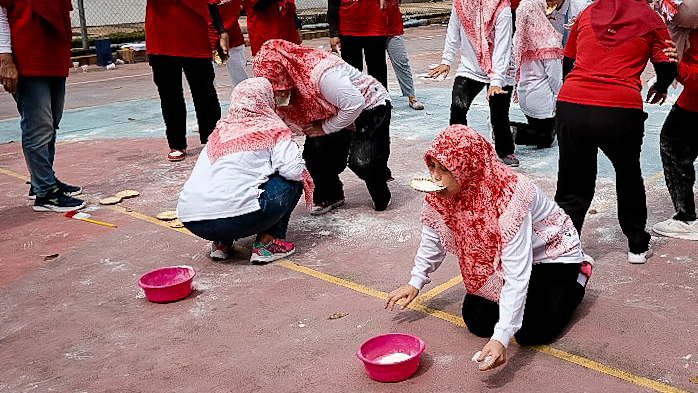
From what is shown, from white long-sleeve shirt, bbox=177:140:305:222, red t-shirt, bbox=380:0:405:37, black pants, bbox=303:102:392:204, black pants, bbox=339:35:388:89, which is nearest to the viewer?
white long-sleeve shirt, bbox=177:140:305:222

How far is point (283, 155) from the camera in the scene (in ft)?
15.4

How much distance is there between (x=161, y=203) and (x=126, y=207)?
271 mm

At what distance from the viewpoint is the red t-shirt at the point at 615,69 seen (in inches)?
160

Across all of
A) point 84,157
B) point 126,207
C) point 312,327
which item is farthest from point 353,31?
point 312,327

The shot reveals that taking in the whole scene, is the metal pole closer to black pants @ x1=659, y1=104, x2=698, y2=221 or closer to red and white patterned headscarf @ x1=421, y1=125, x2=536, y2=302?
black pants @ x1=659, y1=104, x2=698, y2=221

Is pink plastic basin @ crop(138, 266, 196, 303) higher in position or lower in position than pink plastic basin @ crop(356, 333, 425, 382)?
lower

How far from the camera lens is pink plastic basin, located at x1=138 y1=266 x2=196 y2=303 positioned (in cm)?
421

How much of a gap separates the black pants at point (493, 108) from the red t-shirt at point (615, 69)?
219 cm

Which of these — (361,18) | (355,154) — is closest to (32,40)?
(355,154)

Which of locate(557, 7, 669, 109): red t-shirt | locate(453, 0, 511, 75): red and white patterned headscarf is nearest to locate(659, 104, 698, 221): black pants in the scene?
locate(557, 7, 669, 109): red t-shirt

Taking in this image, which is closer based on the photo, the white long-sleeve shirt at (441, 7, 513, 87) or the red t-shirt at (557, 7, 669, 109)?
the red t-shirt at (557, 7, 669, 109)

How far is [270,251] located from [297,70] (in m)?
1.22

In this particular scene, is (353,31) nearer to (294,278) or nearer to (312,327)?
(294,278)

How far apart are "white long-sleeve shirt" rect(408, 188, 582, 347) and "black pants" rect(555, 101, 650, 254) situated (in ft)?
2.61
